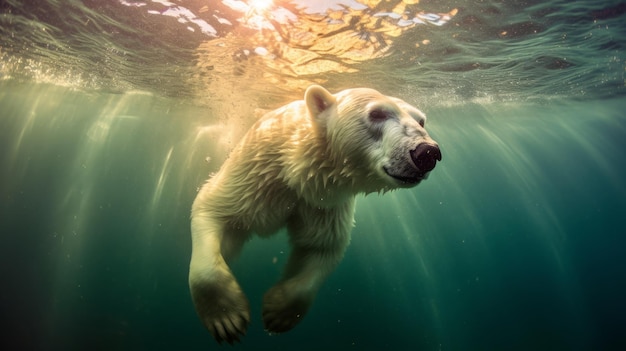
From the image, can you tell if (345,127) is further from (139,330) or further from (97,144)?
(97,144)

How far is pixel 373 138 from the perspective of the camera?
3.01 metres

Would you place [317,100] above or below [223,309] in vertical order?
above

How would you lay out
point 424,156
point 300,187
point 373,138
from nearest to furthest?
point 424,156 < point 373,138 < point 300,187

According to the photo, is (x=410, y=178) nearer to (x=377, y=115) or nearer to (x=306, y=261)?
(x=377, y=115)

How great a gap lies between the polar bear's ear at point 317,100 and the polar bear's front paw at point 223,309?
1.54m

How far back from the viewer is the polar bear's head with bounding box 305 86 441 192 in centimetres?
261

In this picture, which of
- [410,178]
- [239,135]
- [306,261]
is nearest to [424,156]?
[410,178]

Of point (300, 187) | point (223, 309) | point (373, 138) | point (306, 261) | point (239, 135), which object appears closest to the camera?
point (223, 309)

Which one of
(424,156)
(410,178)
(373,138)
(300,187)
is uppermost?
(373,138)

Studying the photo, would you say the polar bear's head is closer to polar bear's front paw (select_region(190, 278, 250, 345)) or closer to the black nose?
the black nose

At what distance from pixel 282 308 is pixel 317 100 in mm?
1804

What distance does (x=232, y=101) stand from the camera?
56.0 feet

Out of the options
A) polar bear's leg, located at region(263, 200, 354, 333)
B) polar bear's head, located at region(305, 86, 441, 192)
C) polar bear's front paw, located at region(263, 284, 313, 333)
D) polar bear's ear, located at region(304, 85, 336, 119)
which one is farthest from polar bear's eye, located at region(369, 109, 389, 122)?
polar bear's front paw, located at region(263, 284, 313, 333)

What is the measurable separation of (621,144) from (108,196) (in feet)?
179
